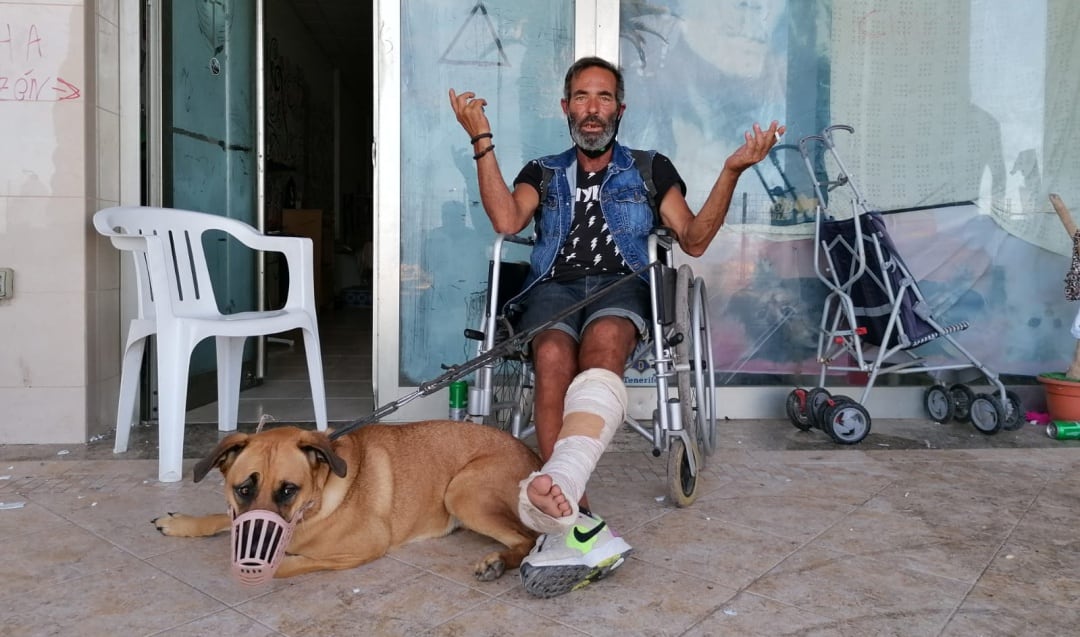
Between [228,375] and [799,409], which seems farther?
[799,409]

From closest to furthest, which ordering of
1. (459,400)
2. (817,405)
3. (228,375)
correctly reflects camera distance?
(459,400), (228,375), (817,405)

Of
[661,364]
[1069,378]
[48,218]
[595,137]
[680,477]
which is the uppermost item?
[595,137]

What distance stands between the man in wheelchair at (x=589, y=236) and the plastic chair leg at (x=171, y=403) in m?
→ 1.21

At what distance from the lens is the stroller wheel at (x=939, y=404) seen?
4062mm

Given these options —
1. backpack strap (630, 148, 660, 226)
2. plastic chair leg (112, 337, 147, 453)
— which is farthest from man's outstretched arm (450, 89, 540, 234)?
plastic chair leg (112, 337, 147, 453)

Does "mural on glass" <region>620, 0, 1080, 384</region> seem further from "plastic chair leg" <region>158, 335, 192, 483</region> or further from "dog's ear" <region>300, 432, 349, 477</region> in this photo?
"dog's ear" <region>300, 432, 349, 477</region>

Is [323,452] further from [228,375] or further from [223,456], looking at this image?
[228,375]

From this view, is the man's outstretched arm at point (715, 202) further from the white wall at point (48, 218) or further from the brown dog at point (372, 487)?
the white wall at point (48, 218)

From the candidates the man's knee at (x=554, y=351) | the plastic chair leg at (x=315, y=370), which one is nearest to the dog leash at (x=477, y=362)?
the man's knee at (x=554, y=351)

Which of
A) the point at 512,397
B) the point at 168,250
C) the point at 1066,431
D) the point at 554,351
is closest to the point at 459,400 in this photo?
the point at 512,397

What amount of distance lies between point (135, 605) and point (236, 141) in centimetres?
340

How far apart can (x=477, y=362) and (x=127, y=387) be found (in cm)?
170

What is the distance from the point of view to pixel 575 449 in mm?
2002

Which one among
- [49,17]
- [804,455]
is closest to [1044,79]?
[804,455]
